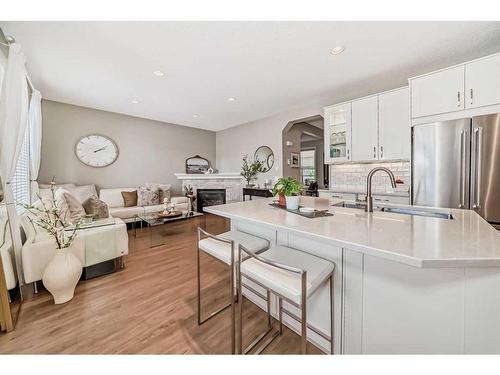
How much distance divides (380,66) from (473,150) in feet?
4.70

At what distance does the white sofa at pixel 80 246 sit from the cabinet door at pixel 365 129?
3576 mm

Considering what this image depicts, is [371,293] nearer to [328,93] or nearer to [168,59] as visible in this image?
[168,59]

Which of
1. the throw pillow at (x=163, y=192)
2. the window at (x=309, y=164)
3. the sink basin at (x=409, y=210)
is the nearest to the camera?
the sink basin at (x=409, y=210)

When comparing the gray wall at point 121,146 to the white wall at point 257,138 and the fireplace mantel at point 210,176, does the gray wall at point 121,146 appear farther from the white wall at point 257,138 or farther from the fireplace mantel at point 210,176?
the white wall at point 257,138

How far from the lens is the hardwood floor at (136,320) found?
4.41 feet

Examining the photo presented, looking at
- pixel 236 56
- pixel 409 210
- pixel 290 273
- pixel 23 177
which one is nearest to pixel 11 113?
pixel 23 177

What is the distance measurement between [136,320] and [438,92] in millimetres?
3884

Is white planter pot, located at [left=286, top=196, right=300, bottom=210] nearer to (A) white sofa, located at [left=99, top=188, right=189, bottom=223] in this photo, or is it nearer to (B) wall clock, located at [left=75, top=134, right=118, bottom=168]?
(A) white sofa, located at [left=99, top=188, right=189, bottom=223]

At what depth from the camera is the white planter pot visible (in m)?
1.65

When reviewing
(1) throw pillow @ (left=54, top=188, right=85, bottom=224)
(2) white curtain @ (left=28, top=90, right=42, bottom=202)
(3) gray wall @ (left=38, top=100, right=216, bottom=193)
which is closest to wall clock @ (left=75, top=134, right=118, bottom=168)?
(3) gray wall @ (left=38, top=100, right=216, bottom=193)

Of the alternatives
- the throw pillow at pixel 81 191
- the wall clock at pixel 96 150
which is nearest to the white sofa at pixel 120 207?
the throw pillow at pixel 81 191

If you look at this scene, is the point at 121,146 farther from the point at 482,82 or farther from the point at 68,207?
the point at 482,82

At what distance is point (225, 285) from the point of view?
2.09m
